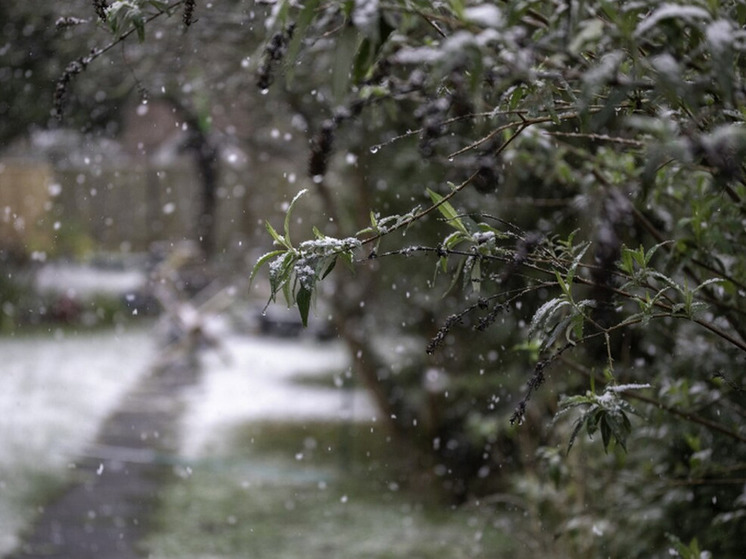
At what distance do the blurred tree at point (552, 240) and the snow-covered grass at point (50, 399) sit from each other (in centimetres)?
199

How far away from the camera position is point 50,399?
7008 millimetres

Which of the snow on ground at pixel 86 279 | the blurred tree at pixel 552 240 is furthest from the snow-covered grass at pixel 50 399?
the blurred tree at pixel 552 240

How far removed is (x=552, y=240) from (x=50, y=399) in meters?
6.32

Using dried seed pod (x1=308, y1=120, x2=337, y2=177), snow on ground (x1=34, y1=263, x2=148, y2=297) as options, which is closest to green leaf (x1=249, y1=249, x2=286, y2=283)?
dried seed pod (x1=308, y1=120, x2=337, y2=177)

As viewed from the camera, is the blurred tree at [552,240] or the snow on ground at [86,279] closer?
the blurred tree at [552,240]

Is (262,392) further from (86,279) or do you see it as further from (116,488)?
(86,279)

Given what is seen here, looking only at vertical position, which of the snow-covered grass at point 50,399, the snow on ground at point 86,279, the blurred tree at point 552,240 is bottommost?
the snow on ground at point 86,279

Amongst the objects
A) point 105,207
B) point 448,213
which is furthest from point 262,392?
point 448,213

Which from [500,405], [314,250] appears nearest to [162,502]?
[500,405]

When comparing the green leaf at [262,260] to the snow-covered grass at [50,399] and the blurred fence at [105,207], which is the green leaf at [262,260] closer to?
the snow-covered grass at [50,399]

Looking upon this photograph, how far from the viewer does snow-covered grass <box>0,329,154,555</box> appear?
4.93m

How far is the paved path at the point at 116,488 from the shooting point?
4.09m

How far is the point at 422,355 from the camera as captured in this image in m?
4.95

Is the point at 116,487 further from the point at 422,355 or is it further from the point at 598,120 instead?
the point at 598,120
